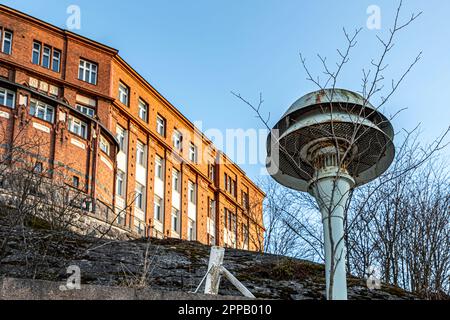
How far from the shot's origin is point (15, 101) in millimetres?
31672

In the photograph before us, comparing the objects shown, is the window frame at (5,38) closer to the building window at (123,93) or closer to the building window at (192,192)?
the building window at (123,93)

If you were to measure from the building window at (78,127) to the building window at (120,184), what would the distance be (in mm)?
5021

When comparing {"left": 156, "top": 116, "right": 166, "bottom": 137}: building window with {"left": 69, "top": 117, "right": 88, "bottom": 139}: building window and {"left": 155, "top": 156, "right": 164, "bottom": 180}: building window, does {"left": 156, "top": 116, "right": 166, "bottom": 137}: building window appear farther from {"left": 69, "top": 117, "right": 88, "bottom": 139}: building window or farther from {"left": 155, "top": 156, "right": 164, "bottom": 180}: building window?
{"left": 69, "top": 117, "right": 88, "bottom": 139}: building window

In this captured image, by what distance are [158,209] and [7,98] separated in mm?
14128

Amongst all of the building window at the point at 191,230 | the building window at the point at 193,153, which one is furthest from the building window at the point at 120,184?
the building window at the point at 193,153

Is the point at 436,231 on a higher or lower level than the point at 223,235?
lower

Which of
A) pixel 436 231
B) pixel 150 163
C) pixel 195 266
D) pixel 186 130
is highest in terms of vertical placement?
pixel 186 130

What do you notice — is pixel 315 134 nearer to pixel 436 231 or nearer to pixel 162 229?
pixel 436 231

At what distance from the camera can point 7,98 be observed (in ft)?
104

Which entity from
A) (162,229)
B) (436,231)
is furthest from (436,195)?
(162,229)

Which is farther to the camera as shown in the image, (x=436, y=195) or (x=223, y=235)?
(x=223, y=235)

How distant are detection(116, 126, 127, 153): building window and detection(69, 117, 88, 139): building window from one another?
5.90 m
